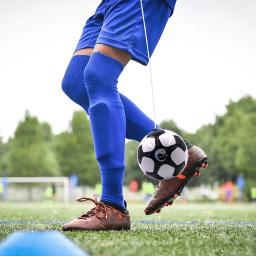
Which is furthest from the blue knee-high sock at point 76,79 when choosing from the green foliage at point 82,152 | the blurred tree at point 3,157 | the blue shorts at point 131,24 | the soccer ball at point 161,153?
the blurred tree at point 3,157

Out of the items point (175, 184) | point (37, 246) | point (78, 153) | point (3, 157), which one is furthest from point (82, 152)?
point (37, 246)

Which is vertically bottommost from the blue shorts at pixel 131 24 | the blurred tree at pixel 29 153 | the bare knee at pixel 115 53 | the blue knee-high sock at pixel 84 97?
the blue knee-high sock at pixel 84 97

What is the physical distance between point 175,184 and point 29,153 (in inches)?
1151

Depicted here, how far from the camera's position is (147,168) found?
2.28 metres

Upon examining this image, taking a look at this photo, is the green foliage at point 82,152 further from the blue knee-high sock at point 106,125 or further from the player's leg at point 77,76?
the blue knee-high sock at point 106,125

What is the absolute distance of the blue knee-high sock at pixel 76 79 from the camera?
2689 millimetres

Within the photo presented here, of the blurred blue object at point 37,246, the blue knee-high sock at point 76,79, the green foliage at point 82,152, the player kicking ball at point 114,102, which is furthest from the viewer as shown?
the green foliage at point 82,152


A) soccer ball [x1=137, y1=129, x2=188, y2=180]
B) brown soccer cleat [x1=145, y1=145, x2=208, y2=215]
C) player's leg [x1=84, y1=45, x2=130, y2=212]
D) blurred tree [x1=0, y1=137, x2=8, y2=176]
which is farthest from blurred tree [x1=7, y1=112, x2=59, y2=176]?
soccer ball [x1=137, y1=129, x2=188, y2=180]

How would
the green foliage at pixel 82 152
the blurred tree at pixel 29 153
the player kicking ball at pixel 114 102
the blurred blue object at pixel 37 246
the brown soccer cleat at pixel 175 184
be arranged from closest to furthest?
1. the blurred blue object at pixel 37 246
2. the player kicking ball at pixel 114 102
3. the brown soccer cleat at pixel 175 184
4. the green foliage at pixel 82 152
5. the blurred tree at pixel 29 153

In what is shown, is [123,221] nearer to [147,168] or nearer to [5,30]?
[147,168]

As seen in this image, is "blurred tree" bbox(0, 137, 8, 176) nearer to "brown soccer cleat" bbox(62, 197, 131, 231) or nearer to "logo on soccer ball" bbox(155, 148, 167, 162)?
"brown soccer cleat" bbox(62, 197, 131, 231)

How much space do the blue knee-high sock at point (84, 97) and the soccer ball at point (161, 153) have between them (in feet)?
1.47

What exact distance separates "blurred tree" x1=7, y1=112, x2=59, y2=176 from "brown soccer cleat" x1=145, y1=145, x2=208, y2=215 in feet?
94.5

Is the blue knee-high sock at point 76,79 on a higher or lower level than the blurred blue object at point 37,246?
higher
